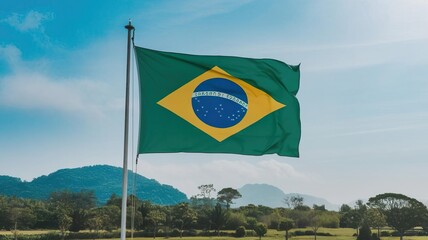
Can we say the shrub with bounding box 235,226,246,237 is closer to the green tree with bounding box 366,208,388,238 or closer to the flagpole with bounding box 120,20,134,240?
the green tree with bounding box 366,208,388,238

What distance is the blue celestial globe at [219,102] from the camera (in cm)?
1112

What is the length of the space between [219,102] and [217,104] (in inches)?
2.9

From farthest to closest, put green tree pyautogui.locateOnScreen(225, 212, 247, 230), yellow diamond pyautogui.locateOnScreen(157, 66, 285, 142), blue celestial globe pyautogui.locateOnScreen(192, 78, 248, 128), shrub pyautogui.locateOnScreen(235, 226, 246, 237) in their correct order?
green tree pyautogui.locateOnScreen(225, 212, 247, 230), shrub pyautogui.locateOnScreen(235, 226, 246, 237), blue celestial globe pyautogui.locateOnScreen(192, 78, 248, 128), yellow diamond pyautogui.locateOnScreen(157, 66, 285, 142)

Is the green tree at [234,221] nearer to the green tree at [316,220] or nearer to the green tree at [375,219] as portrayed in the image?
the green tree at [316,220]

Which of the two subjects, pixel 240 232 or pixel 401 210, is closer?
pixel 240 232

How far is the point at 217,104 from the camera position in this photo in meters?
11.4

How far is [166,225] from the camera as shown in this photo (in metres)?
88.0

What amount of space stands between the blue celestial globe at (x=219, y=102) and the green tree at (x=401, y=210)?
87139mm

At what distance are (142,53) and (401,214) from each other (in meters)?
94.0

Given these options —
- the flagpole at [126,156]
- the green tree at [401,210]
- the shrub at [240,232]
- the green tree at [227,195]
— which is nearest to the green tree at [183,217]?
the shrub at [240,232]

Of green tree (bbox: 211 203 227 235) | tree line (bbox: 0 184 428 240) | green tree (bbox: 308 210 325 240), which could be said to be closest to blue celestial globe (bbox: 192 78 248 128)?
tree line (bbox: 0 184 428 240)

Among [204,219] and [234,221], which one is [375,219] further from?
[204,219]

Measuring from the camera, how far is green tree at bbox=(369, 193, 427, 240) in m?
91.9

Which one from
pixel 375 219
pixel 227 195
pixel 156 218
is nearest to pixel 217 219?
pixel 156 218
